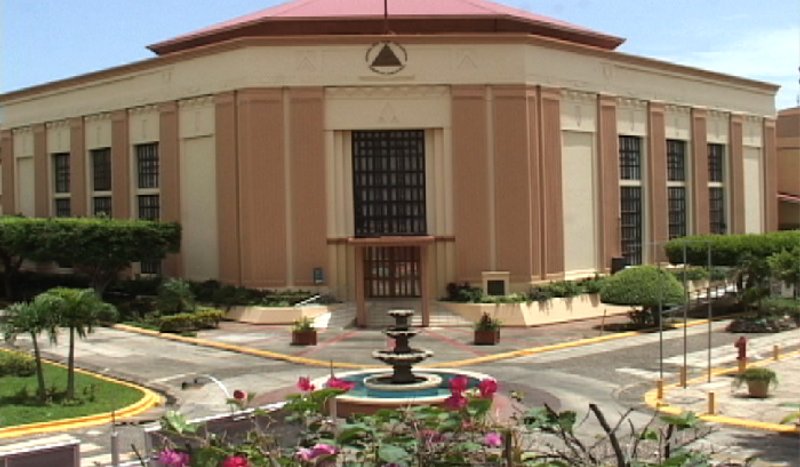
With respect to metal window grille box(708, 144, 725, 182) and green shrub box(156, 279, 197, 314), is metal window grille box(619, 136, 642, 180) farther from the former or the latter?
green shrub box(156, 279, 197, 314)

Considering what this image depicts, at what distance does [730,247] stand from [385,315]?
50.7ft

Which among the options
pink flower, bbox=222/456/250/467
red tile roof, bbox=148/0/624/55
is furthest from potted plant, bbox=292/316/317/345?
pink flower, bbox=222/456/250/467

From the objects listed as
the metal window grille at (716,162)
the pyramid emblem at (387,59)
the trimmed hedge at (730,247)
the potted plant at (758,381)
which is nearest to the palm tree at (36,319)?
the potted plant at (758,381)

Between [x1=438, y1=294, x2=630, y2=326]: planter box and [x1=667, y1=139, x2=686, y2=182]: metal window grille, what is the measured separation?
11.8 metres

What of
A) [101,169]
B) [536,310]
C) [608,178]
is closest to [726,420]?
[536,310]

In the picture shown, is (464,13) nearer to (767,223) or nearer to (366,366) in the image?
(366,366)

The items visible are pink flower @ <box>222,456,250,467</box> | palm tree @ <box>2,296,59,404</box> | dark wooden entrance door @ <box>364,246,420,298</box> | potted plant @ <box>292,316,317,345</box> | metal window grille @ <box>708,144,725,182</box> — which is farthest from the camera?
metal window grille @ <box>708,144,725,182</box>

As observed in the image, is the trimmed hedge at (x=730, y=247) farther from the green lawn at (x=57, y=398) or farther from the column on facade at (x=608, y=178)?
the green lawn at (x=57, y=398)

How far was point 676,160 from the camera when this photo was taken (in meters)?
51.3

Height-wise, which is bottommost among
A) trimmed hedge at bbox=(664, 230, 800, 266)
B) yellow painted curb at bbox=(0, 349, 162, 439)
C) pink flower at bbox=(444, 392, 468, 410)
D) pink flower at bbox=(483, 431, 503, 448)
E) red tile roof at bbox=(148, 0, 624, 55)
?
yellow painted curb at bbox=(0, 349, 162, 439)

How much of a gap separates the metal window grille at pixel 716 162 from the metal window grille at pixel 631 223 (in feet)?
24.5

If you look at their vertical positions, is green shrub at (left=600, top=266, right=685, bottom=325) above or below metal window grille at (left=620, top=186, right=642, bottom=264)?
below

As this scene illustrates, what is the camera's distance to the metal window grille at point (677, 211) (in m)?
50.2

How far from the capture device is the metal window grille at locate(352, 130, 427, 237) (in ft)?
137
